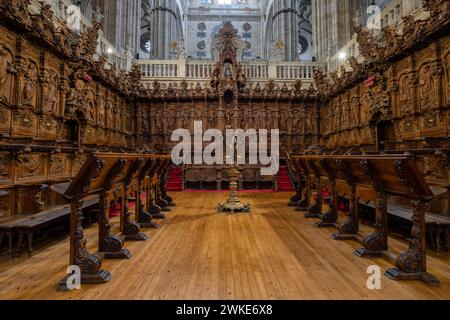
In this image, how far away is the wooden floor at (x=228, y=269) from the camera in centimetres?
239

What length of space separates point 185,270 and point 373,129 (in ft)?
28.3

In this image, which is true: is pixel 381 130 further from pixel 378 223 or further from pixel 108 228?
pixel 108 228

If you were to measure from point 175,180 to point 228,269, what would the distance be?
8.12 meters

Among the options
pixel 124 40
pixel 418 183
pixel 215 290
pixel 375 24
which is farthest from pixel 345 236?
pixel 124 40

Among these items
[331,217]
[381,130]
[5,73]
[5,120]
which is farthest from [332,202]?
[5,73]

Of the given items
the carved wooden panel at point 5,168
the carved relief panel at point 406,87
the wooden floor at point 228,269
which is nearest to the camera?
the wooden floor at point 228,269

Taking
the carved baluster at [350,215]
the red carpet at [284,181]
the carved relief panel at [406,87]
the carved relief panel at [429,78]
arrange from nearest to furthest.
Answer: the carved baluster at [350,215] < the carved relief panel at [429,78] < the carved relief panel at [406,87] < the red carpet at [284,181]

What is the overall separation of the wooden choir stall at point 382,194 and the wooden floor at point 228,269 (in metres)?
0.18

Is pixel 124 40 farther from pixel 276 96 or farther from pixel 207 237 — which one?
pixel 207 237

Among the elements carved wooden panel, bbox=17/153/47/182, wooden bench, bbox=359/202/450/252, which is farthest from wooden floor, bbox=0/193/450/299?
carved wooden panel, bbox=17/153/47/182

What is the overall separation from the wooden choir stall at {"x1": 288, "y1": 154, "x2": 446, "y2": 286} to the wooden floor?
182 millimetres

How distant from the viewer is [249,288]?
8.11 ft

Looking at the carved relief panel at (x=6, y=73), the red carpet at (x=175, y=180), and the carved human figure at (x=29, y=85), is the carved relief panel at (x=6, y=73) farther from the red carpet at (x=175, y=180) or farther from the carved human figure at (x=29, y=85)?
the red carpet at (x=175, y=180)

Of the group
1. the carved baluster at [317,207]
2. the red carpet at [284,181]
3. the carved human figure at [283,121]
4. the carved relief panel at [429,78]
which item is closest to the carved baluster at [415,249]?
the carved baluster at [317,207]
